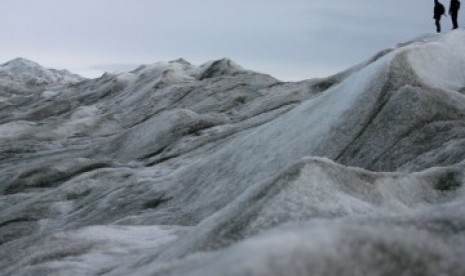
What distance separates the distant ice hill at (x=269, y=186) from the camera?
6.20 m

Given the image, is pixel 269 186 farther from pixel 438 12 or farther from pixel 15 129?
pixel 15 129

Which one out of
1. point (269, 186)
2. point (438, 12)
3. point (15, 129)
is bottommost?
point (15, 129)

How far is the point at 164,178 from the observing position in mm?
26828

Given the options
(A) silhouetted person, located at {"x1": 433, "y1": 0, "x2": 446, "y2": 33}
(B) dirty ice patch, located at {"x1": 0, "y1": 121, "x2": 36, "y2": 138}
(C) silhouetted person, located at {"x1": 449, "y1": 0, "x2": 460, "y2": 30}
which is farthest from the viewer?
(B) dirty ice patch, located at {"x1": 0, "y1": 121, "x2": 36, "y2": 138}

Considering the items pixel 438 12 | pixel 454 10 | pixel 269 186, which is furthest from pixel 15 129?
pixel 269 186

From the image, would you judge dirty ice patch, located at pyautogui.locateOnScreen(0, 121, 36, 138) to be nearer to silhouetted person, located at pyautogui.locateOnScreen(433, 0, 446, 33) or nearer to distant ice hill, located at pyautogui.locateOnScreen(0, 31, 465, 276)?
distant ice hill, located at pyautogui.locateOnScreen(0, 31, 465, 276)

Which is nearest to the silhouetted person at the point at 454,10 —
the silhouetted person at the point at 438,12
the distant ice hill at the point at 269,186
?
the silhouetted person at the point at 438,12

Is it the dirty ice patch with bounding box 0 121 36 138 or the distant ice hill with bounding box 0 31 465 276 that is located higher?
the distant ice hill with bounding box 0 31 465 276

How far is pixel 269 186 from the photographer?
938cm

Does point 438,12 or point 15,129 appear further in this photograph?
point 15,129

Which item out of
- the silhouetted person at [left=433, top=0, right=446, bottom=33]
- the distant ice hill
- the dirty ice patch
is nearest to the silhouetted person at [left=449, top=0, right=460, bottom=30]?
the silhouetted person at [left=433, top=0, right=446, bottom=33]

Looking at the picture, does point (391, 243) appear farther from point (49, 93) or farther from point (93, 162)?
point (49, 93)

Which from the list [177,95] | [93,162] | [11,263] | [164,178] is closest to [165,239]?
[11,263]

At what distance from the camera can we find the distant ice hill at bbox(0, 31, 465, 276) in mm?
6203
